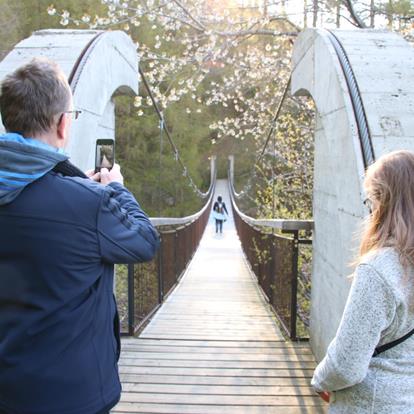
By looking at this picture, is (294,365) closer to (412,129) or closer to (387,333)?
(412,129)

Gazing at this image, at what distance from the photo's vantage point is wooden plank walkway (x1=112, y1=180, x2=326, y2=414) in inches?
84.2

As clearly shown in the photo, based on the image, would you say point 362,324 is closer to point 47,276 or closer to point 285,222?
point 47,276

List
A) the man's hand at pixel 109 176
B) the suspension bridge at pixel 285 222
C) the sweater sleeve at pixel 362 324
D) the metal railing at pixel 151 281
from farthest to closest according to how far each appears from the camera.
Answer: the metal railing at pixel 151 281, the suspension bridge at pixel 285 222, the man's hand at pixel 109 176, the sweater sleeve at pixel 362 324

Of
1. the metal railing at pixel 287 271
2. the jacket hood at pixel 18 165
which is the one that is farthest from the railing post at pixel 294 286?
the jacket hood at pixel 18 165

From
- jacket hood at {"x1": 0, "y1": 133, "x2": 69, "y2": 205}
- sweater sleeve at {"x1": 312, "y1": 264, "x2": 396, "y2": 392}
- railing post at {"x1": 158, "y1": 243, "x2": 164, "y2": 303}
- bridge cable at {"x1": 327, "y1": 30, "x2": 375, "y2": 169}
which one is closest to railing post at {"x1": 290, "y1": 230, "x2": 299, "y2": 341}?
bridge cable at {"x1": 327, "y1": 30, "x2": 375, "y2": 169}

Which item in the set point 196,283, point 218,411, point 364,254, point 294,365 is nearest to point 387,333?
point 364,254

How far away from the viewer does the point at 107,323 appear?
1.08 meters

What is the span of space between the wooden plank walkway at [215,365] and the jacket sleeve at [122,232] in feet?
4.09

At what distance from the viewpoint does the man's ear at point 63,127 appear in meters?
1.03

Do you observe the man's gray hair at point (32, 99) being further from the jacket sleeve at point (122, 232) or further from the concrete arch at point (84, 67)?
the concrete arch at point (84, 67)

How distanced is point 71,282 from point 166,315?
9.81ft

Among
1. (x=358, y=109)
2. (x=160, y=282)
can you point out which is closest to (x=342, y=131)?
(x=358, y=109)

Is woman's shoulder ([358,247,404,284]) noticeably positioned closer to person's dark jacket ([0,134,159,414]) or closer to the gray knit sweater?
the gray knit sweater

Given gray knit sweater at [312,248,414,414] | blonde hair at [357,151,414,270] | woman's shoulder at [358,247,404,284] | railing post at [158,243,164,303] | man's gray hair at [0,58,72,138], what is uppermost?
man's gray hair at [0,58,72,138]
